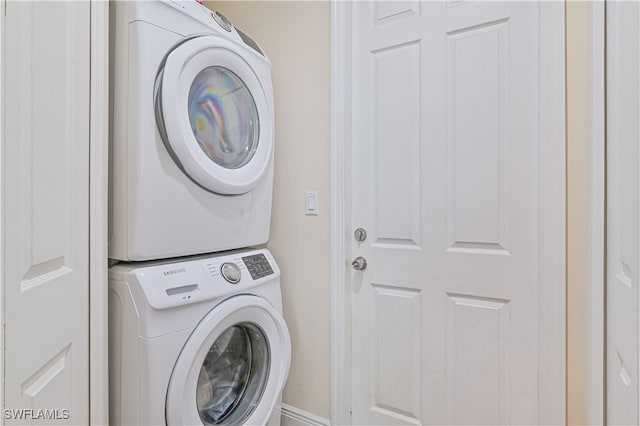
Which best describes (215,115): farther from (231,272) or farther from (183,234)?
(231,272)

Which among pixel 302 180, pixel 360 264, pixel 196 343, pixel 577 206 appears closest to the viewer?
pixel 196 343

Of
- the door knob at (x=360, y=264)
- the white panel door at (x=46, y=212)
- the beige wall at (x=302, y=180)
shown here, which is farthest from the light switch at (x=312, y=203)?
the white panel door at (x=46, y=212)

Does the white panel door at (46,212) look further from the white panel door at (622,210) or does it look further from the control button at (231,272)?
the white panel door at (622,210)

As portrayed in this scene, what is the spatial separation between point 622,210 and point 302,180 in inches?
45.1

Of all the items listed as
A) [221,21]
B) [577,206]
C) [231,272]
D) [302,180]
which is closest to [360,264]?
[302,180]

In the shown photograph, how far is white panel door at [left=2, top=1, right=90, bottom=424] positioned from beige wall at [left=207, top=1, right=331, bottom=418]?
2.95 ft

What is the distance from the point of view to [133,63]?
104 cm

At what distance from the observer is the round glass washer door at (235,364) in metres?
1.07

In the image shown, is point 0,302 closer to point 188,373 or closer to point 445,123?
point 188,373

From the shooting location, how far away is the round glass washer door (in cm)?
Result: 107

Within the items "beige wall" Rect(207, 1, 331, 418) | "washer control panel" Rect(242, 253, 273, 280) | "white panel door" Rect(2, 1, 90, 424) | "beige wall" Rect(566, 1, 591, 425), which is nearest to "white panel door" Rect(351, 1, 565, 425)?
"beige wall" Rect(566, 1, 591, 425)

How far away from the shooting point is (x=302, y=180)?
1653mm

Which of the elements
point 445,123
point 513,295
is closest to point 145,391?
point 513,295

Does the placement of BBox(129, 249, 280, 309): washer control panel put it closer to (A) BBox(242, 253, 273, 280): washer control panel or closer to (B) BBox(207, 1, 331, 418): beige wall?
(A) BBox(242, 253, 273, 280): washer control panel
